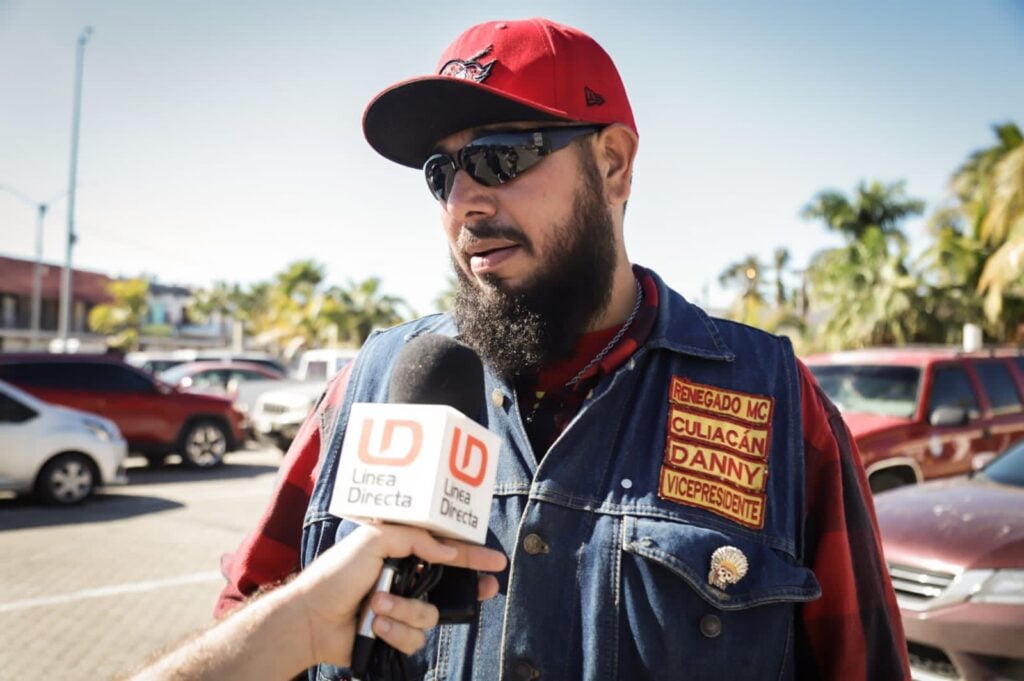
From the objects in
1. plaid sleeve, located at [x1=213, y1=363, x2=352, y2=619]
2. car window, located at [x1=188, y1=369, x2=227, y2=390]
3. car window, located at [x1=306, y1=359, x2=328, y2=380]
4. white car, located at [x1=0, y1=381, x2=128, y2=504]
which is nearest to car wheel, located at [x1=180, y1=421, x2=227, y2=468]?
white car, located at [x1=0, y1=381, x2=128, y2=504]

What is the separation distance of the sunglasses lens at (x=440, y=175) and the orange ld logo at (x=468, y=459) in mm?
791

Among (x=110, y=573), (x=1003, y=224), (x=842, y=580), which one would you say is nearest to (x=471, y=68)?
(x=842, y=580)

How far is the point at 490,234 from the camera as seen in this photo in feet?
5.75

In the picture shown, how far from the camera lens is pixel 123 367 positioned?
39.5 feet

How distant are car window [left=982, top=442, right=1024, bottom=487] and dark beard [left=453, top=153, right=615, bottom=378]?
4.41m

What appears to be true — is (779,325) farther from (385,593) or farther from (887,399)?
(385,593)

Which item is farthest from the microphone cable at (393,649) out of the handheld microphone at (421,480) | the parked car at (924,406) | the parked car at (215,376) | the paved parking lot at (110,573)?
the parked car at (215,376)

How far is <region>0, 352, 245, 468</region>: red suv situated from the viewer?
11.3 metres

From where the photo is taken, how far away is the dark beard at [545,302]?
68.5 inches

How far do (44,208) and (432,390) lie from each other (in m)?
27.0

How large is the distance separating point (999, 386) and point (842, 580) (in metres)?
7.33

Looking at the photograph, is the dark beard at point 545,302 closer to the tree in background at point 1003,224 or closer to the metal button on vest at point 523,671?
the metal button on vest at point 523,671

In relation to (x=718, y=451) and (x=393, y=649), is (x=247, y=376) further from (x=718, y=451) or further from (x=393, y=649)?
(x=393, y=649)

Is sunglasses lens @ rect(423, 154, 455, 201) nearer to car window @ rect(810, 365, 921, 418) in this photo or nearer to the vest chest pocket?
the vest chest pocket
